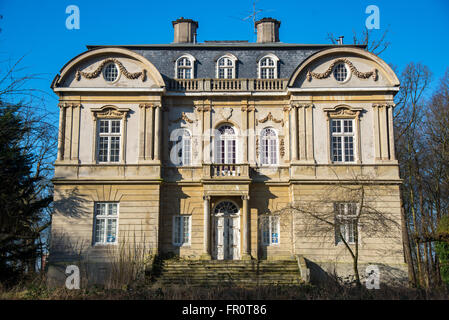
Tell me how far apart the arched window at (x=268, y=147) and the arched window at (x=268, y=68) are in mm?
2869

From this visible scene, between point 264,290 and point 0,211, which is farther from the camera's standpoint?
point 264,290

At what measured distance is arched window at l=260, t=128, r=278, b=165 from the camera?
75.4ft

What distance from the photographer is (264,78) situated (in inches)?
944

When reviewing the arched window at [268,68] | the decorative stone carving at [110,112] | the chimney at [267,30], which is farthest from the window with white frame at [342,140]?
the decorative stone carving at [110,112]

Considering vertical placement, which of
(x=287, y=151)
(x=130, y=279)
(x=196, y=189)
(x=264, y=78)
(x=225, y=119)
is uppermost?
(x=264, y=78)

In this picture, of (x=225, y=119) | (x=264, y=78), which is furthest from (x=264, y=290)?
(x=264, y=78)

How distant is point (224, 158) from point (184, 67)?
5158 mm

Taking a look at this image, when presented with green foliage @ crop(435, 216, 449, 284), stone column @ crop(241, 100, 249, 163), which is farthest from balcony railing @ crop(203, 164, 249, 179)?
green foliage @ crop(435, 216, 449, 284)

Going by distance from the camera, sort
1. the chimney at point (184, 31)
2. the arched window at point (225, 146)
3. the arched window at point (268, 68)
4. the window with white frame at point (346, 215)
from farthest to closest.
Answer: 1. the chimney at point (184, 31)
2. the arched window at point (268, 68)
3. the arched window at point (225, 146)
4. the window with white frame at point (346, 215)

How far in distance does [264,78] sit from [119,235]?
10.4 metres

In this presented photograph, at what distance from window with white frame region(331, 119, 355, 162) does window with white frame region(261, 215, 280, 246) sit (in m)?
4.02

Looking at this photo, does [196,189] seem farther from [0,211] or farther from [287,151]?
[0,211]

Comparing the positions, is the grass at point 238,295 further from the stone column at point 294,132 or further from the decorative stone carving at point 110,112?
the decorative stone carving at point 110,112

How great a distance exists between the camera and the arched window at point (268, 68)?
79.0ft
